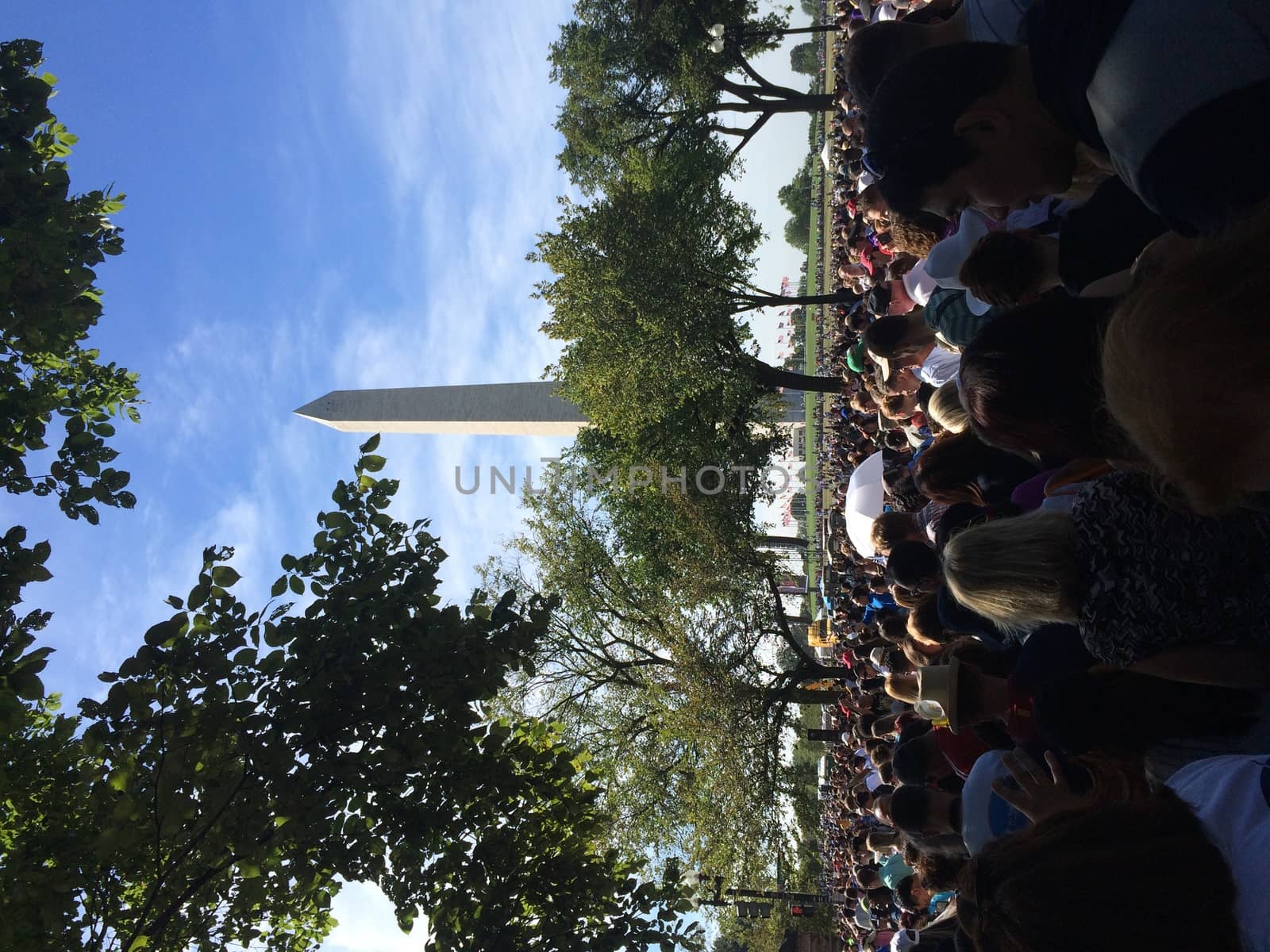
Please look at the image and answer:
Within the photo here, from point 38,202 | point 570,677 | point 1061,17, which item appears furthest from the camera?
point 570,677

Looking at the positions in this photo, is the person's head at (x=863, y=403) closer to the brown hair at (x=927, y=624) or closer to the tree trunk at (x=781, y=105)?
the brown hair at (x=927, y=624)

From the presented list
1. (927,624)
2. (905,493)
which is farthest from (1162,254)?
(905,493)

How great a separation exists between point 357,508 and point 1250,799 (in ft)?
15.3

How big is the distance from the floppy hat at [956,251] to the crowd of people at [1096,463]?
0.7 inches

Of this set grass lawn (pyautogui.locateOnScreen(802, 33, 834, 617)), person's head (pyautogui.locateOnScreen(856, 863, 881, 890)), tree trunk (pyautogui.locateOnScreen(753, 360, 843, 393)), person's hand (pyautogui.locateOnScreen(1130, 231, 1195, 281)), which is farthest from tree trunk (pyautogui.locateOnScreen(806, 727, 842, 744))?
grass lawn (pyautogui.locateOnScreen(802, 33, 834, 617))

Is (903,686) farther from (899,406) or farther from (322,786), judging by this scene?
(322,786)

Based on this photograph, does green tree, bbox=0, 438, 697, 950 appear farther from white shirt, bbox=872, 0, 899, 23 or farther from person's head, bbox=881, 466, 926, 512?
white shirt, bbox=872, 0, 899, 23

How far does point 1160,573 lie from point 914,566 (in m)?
2.73

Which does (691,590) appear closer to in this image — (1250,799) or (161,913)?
(161,913)

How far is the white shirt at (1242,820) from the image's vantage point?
1383mm

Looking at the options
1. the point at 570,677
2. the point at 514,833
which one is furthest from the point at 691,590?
the point at 514,833

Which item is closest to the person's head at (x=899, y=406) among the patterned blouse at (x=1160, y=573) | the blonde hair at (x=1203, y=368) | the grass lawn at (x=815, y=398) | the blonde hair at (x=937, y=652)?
the blonde hair at (x=937, y=652)

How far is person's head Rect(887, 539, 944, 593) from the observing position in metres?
4.80

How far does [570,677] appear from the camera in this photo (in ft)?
59.5
